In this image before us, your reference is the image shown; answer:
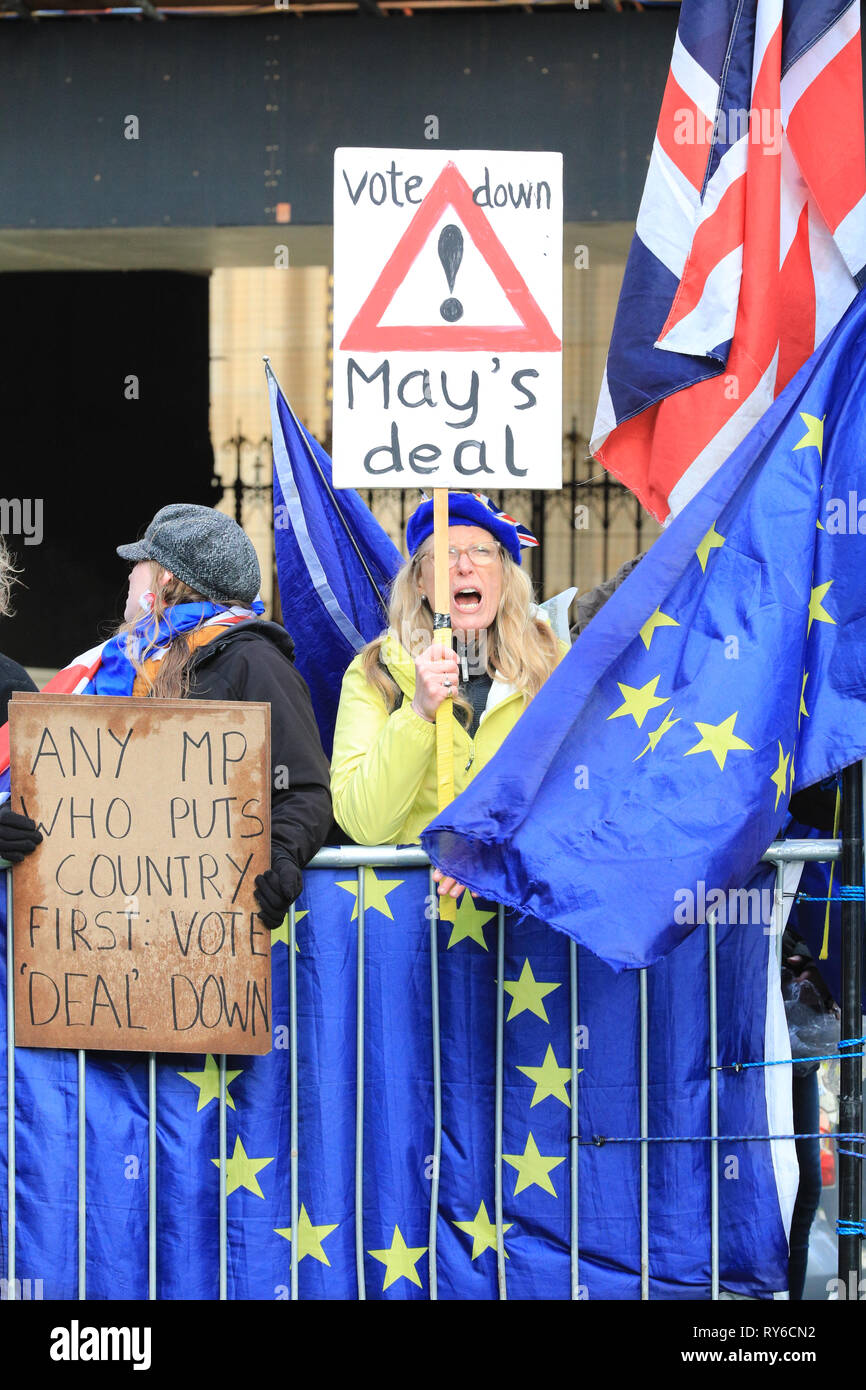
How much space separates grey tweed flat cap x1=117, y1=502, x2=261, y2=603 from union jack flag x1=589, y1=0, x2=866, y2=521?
1.15 meters

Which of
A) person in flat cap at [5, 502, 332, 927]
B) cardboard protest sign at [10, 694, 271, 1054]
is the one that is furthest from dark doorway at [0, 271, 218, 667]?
cardboard protest sign at [10, 694, 271, 1054]

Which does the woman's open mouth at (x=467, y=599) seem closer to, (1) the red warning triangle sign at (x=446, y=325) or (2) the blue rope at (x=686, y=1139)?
(1) the red warning triangle sign at (x=446, y=325)

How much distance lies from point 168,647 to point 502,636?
33.5 inches

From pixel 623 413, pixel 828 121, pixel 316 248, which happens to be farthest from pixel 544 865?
pixel 316 248

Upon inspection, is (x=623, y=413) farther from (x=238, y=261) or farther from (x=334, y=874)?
(x=238, y=261)

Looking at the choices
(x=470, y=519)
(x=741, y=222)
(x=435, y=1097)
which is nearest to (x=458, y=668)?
(x=470, y=519)

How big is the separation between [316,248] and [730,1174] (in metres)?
5.80

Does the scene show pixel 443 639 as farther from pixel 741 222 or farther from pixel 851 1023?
pixel 741 222

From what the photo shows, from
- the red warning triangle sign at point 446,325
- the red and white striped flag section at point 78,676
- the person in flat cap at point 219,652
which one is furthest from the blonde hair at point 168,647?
the red warning triangle sign at point 446,325

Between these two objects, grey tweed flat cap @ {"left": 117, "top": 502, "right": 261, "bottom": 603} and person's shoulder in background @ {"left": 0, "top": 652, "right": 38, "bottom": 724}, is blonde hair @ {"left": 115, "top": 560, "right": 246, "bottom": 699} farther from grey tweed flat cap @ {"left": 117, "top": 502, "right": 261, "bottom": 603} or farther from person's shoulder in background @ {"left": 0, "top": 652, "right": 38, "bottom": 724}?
person's shoulder in background @ {"left": 0, "top": 652, "right": 38, "bottom": 724}

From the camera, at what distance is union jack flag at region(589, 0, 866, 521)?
3.76 meters

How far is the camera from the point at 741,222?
390 centimetres

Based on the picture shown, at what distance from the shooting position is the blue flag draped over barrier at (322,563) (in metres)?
4.95
